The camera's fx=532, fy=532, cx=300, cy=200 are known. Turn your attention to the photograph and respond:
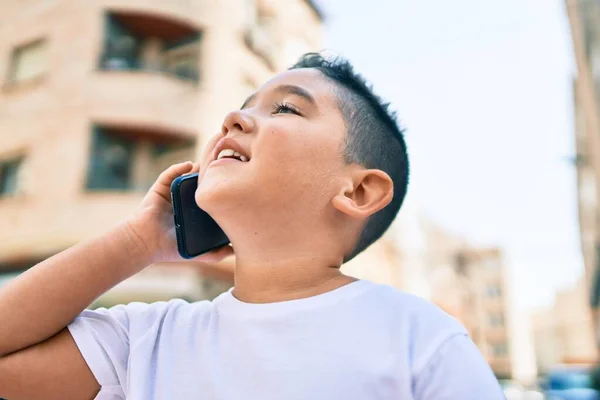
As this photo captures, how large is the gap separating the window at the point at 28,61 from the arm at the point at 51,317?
16.6 ft

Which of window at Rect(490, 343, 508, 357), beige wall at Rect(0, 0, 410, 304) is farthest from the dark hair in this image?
window at Rect(490, 343, 508, 357)

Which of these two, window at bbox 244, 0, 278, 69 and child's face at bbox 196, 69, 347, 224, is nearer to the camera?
child's face at bbox 196, 69, 347, 224

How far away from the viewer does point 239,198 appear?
0.58 metres

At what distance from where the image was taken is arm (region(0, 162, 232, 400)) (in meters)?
0.58

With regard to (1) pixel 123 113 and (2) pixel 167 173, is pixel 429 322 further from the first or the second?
(1) pixel 123 113

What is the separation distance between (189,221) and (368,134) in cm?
26

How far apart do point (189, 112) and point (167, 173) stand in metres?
4.41

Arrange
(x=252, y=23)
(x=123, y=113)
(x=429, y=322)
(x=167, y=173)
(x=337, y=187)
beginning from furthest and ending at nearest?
(x=252, y=23), (x=123, y=113), (x=167, y=173), (x=337, y=187), (x=429, y=322)

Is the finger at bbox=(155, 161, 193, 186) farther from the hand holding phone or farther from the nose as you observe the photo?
the nose

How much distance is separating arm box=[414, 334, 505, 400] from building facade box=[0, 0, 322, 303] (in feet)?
13.6

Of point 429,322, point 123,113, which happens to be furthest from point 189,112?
point 429,322

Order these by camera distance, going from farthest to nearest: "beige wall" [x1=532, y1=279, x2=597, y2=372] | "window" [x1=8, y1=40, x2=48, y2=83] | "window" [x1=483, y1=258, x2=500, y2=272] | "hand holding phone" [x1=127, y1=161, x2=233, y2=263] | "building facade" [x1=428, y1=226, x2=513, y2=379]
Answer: "beige wall" [x1=532, y1=279, x2=597, y2=372] < "window" [x1=483, y1=258, x2=500, y2=272] < "building facade" [x1=428, y1=226, x2=513, y2=379] < "window" [x1=8, y1=40, x2=48, y2=83] < "hand holding phone" [x1=127, y1=161, x2=233, y2=263]

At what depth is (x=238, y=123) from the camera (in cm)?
64

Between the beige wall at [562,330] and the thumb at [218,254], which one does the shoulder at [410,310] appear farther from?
the beige wall at [562,330]
